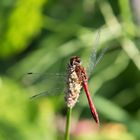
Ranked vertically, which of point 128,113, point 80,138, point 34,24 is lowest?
point 80,138

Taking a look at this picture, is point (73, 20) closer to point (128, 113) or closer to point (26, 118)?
point (128, 113)

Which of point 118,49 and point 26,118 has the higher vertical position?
point 118,49

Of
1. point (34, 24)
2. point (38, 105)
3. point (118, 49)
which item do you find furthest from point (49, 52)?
point (38, 105)

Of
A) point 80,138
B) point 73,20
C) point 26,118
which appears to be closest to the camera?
point 26,118

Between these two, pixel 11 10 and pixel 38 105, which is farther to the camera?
pixel 11 10

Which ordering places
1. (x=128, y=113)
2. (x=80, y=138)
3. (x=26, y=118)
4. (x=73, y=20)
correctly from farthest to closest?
(x=73, y=20) → (x=128, y=113) → (x=80, y=138) → (x=26, y=118)

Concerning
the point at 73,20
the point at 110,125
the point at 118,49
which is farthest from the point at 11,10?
the point at 110,125
